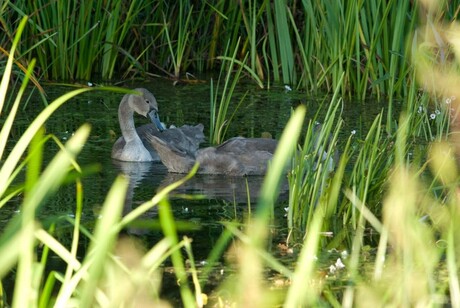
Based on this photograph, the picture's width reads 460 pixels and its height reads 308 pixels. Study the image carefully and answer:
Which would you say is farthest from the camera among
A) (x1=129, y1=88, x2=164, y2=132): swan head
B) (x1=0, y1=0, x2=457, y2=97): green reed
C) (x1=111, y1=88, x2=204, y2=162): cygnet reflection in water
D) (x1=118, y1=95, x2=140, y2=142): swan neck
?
(x1=0, y1=0, x2=457, y2=97): green reed

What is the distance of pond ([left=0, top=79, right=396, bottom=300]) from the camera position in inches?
217

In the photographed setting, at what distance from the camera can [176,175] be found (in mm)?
7340

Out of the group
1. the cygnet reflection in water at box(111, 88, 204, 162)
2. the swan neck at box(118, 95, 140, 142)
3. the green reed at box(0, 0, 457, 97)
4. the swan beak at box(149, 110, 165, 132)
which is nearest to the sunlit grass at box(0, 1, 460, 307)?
the green reed at box(0, 0, 457, 97)

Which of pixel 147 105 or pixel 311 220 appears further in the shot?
pixel 147 105

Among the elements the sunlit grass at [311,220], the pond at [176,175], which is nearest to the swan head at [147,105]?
the pond at [176,175]

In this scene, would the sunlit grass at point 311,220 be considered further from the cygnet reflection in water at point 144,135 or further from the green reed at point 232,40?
the cygnet reflection in water at point 144,135

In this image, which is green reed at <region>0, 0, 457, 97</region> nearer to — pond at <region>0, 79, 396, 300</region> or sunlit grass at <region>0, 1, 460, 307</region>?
sunlit grass at <region>0, 1, 460, 307</region>

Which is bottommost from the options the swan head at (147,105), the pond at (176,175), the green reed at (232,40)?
the pond at (176,175)

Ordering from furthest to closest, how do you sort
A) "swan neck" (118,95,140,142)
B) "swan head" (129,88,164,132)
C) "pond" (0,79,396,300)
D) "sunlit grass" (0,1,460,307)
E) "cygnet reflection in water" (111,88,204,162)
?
"swan head" (129,88,164,132) → "swan neck" (118,95,140,142) → "cygnet reflection in water" (111,88,204,162) → "pond" (0,79,396,300) → "sunlit grass" (0,1,460,307)

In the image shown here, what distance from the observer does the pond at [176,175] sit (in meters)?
5.50

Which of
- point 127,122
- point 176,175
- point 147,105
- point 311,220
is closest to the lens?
point 311,220

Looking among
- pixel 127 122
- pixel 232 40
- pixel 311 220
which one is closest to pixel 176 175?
pixel 127 122

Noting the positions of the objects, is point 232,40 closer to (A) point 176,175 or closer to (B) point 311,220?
(A) point 176,175

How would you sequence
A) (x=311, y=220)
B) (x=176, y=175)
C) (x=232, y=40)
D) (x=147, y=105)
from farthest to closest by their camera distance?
(x=232, y=40) < (x=147, y=105) < (x=176, y=175) < (x=311, y=220)
